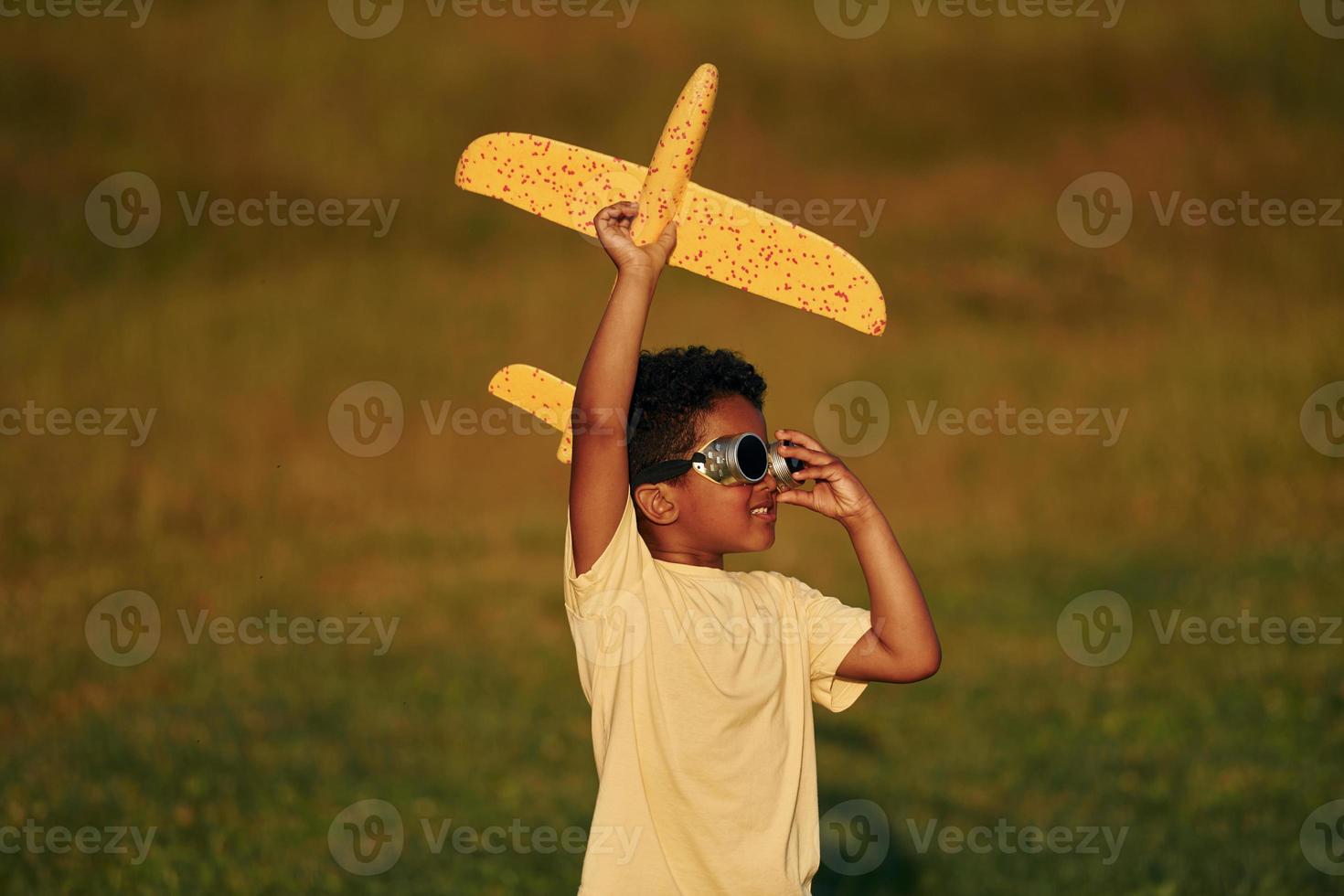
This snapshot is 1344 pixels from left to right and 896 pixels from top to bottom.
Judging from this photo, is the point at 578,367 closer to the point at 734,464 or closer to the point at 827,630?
the point at 827,630

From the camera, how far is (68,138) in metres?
12.3

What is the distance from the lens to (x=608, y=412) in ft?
9.68

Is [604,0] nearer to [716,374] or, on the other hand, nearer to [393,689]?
[393,689]

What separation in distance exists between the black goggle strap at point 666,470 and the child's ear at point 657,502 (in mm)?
15

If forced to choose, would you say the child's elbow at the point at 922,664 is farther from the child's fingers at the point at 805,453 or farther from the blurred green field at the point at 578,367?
the blurred green field at the point at 578,367

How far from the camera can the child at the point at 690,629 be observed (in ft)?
9.77

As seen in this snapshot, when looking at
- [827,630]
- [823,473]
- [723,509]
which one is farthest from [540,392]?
[827,630]

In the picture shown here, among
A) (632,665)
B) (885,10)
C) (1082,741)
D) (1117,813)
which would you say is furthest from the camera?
(885,10)

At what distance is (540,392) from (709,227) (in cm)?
62

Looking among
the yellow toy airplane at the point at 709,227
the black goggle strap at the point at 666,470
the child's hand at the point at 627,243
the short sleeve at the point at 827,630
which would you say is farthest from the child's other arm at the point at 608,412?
the short sleeve at the point at 827,630

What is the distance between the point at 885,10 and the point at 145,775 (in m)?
9.15

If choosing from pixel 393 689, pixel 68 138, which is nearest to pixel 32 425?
pixel 68 138

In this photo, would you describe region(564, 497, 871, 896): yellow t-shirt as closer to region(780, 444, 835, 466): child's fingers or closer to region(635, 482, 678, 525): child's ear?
region(635, 482, 678, 525): child's ear

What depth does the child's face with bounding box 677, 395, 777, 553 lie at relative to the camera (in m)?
3.21
